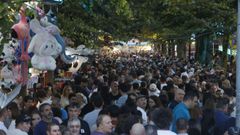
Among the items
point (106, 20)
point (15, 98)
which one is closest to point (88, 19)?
point (106, 20)

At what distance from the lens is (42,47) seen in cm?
1143

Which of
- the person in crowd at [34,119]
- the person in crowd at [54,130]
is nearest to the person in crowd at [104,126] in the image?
the person in crowd at [54,130]

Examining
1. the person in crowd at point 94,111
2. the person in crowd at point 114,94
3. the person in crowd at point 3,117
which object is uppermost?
the person in crowd at point 3,117

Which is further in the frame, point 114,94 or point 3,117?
point 114,94

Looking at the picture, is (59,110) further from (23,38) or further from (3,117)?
(23,38)

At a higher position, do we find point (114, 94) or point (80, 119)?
point (80, 119)

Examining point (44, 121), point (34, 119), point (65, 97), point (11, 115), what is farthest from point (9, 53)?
point (44, 121)

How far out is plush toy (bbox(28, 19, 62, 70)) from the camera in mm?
11516

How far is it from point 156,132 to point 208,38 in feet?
78.0

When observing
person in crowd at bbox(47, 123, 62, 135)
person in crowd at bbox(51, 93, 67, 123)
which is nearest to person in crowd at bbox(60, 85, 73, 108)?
person in crowd at bbox(51, 93, 67, 123)

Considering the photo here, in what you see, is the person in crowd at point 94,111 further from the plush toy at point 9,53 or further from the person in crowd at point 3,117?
the plush toy at point 9,53

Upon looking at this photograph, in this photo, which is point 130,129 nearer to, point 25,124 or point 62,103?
point 25,124

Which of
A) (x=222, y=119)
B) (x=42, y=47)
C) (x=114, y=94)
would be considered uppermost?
(x=42, y=47)

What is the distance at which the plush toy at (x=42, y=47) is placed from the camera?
11516 mm
